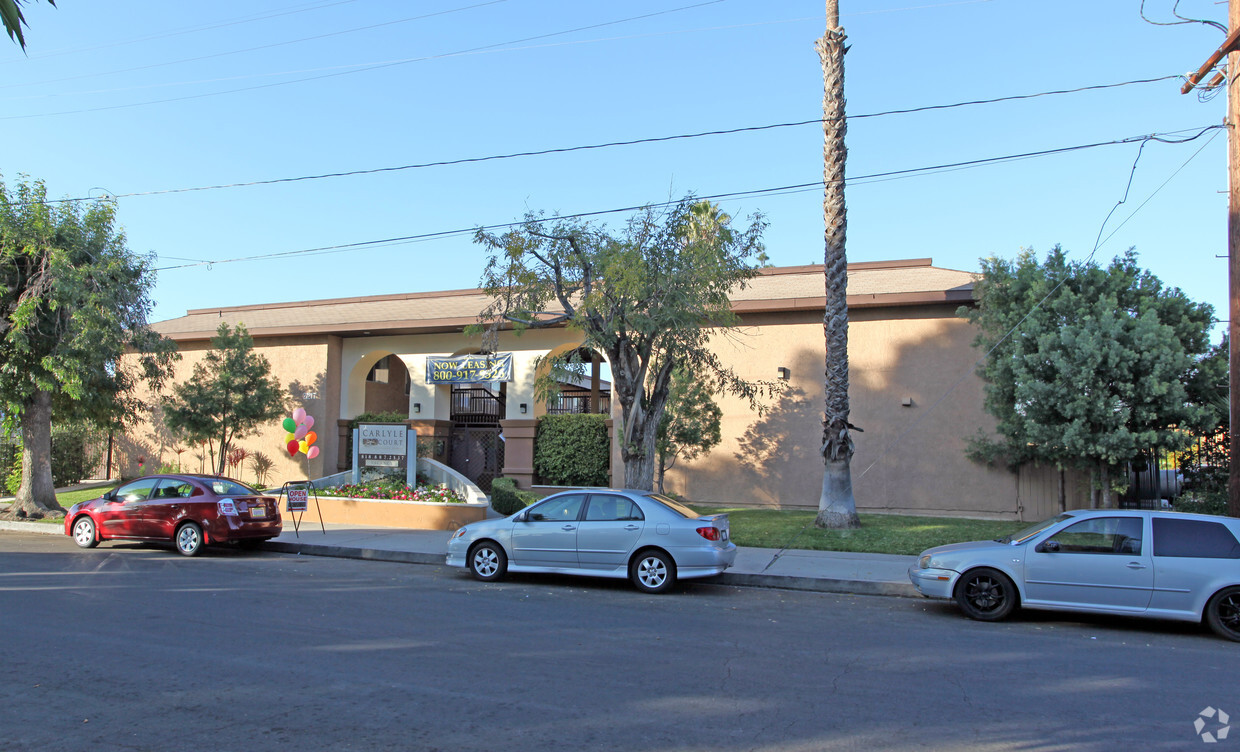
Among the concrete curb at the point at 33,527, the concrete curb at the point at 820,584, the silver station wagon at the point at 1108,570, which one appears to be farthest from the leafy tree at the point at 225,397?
the silver station wagon at the point at 1108,570

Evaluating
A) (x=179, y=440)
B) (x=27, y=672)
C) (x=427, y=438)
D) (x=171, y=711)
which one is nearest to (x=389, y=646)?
(x=171, y=711)

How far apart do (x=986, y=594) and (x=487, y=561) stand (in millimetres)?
6510

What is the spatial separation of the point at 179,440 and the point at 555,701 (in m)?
23.2

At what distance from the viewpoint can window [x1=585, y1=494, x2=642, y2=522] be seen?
10.9 m

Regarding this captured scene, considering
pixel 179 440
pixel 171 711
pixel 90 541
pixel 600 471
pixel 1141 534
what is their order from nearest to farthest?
pixel 171 711 → pixel 1141 534 → pixel 90 541 → pixel 600 471 → pixel 179 440

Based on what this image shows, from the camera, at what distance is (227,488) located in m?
14.6

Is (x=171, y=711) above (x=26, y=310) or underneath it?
underneath

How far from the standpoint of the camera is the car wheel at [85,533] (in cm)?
1472

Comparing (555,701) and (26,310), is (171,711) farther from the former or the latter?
(26,310)

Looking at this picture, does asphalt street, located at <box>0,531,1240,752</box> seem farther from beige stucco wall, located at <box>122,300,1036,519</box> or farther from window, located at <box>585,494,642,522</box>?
beige stucco wall, located at <box>122,300,1036,519</box>

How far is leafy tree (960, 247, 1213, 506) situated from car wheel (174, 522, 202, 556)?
1493 centimetres

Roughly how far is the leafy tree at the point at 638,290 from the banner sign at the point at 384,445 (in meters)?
6.14

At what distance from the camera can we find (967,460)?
18.3 meters

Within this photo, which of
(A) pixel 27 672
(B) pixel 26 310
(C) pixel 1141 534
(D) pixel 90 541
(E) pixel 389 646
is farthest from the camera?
(B) pixel 26 310
